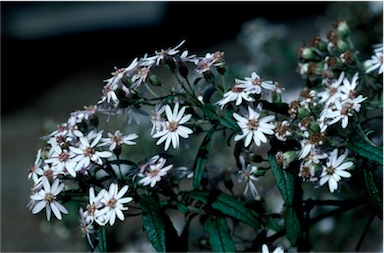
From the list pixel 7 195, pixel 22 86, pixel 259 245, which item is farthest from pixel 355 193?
pixel 22 86

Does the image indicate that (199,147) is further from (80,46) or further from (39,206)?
(80,46)

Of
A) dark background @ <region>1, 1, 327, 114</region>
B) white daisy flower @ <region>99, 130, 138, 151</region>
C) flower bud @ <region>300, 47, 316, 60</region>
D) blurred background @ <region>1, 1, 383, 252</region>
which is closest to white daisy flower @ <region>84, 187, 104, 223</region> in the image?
white daisy flower @ <region>99, 130, 138, 151</region>

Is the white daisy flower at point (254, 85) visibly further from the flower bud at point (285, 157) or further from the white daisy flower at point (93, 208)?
the white daisy flower at point (93, 208)

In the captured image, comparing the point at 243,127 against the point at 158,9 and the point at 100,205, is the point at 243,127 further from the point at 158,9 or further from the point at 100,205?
the point at 158,9

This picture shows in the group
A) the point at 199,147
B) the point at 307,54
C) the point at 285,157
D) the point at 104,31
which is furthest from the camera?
the point at 104,31

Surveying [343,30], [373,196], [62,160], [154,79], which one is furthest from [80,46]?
[373,196]

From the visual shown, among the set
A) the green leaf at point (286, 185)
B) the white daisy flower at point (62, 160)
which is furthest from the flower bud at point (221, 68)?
the white daisy flower at point (62, 160)
